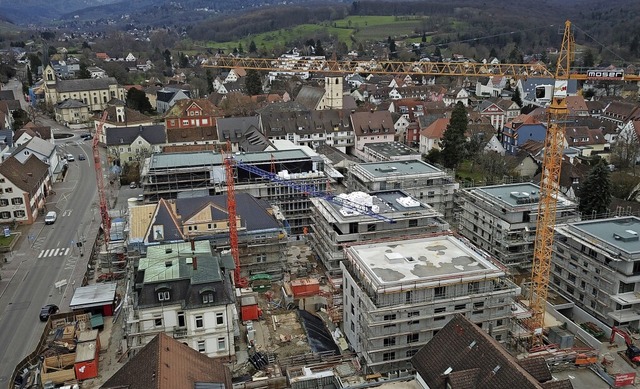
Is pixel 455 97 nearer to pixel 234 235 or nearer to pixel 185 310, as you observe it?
pixel 234 235

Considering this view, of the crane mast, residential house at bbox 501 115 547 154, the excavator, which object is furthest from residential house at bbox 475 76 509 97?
the excavator

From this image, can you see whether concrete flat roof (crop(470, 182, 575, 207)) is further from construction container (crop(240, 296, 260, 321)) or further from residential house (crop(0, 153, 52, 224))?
residential house (crop(0, 153, 52, 224))

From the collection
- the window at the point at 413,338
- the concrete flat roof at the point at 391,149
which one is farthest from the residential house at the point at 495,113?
the window at the point at 413,338

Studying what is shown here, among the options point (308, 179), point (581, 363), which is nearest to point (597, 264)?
point (581, 363)

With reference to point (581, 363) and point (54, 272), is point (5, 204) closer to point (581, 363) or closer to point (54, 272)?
point (54, 272)

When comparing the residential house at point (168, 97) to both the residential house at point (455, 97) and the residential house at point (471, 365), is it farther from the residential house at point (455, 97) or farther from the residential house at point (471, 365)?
the residential house at point (471, 365)

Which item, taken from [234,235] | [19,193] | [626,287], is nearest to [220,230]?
[234,235]
